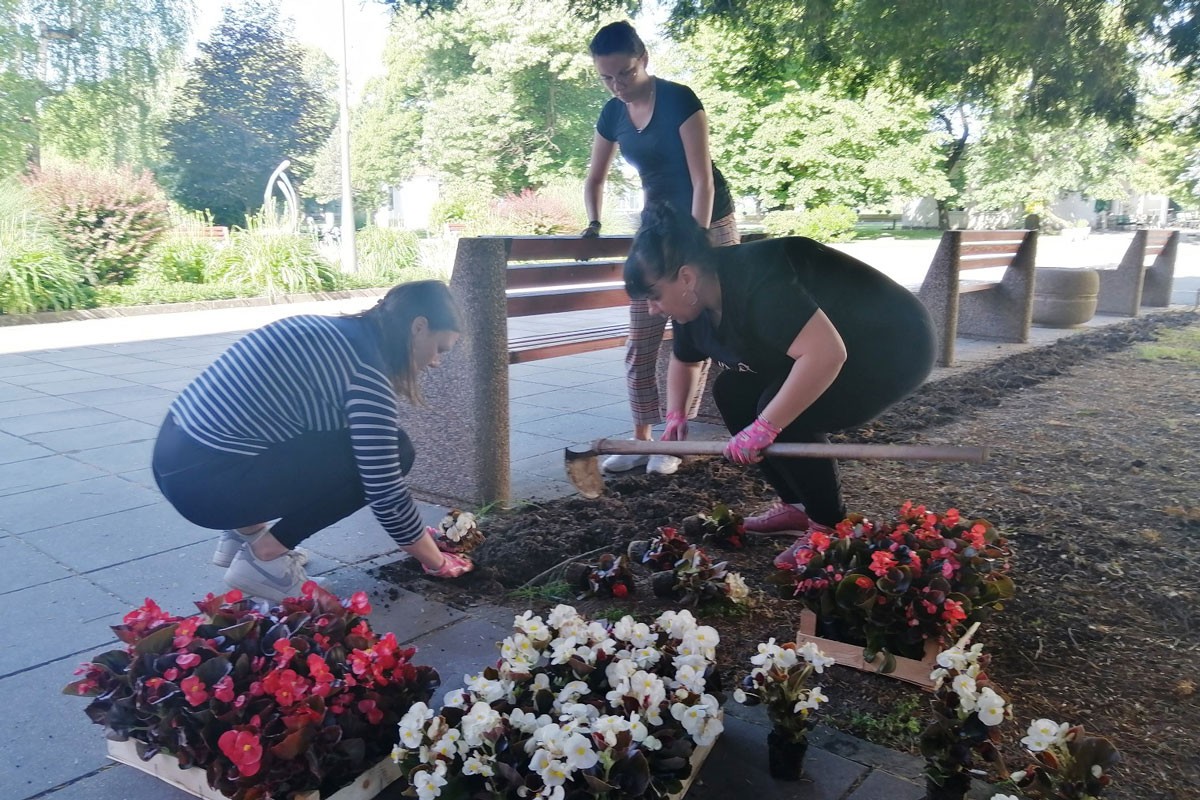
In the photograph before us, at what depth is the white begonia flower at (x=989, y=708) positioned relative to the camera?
1.81 metres

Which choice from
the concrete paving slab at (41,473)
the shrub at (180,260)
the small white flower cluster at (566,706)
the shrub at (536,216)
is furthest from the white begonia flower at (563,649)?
the shrub at (536,216)

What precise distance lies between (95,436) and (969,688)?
16.9 feet

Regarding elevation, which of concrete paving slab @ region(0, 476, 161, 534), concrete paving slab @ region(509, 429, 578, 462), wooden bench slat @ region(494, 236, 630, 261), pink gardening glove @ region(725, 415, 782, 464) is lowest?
concrete paving slab @ region(0, 476, 161, 534)

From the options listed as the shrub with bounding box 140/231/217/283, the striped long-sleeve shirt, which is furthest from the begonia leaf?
the shrub with bounding box 140/231/217/283

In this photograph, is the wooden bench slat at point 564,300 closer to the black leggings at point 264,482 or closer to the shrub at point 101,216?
the black leggings at point 264,482

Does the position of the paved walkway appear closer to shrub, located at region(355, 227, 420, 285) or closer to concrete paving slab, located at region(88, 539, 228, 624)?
concrete paving slab, located at region(88, 539, 228, 624)

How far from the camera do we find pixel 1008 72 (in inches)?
157

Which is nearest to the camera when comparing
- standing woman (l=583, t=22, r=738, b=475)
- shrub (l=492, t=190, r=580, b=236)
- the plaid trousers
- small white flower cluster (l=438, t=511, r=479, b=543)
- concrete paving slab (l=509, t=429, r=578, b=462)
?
small white flower cluster (l=438, t=511, r=479, b=543)

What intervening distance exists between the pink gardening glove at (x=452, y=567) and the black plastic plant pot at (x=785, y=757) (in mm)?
1438

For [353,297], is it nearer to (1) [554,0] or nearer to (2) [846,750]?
(1) [554,0]

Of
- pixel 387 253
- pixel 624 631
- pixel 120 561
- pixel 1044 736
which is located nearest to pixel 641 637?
pixel 624 631

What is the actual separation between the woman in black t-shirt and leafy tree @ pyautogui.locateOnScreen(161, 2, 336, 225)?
29.5m

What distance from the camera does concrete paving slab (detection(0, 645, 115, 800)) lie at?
208 centimetres

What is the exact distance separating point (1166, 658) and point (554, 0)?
153 inches
